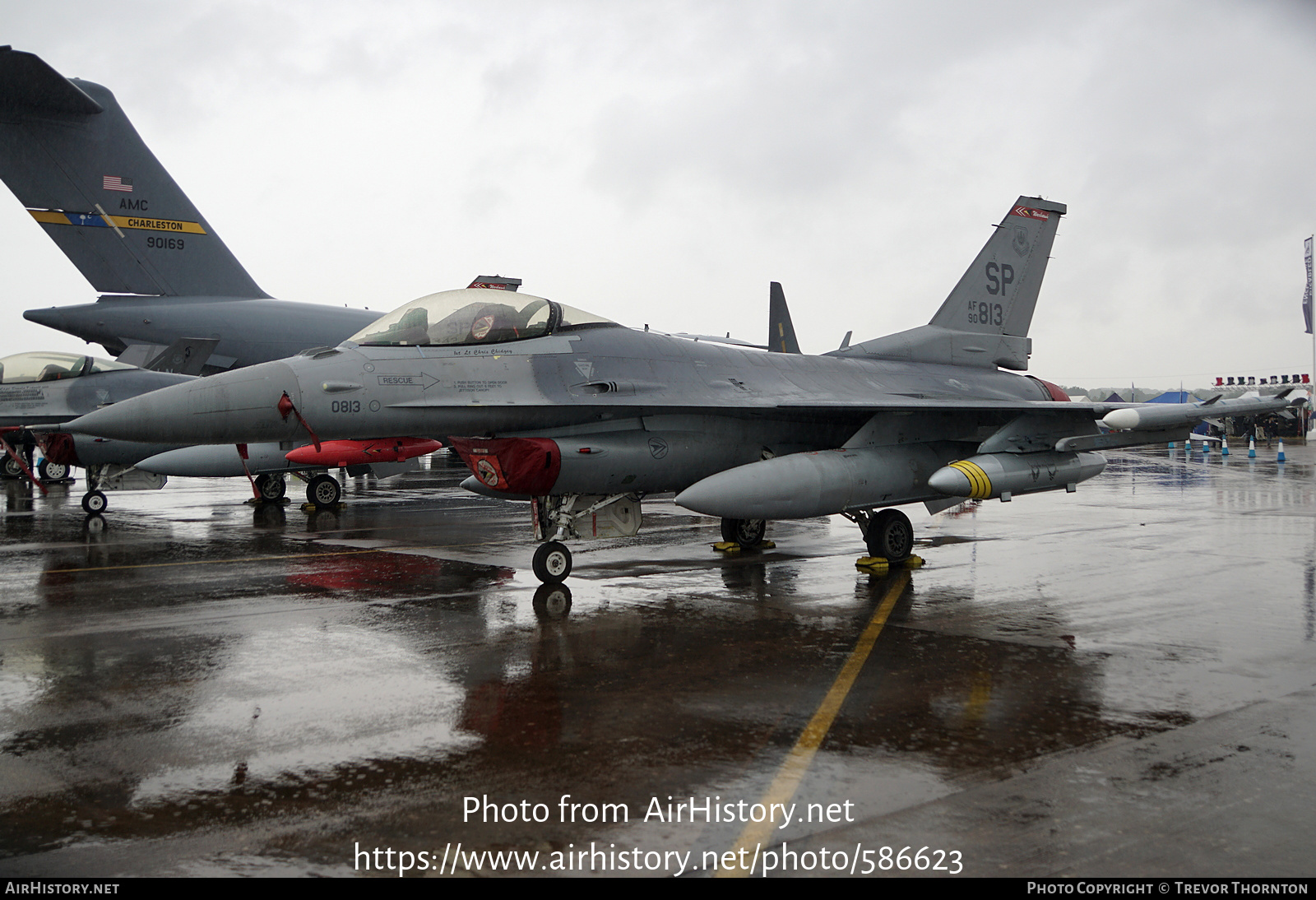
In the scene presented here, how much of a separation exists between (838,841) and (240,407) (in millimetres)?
6116

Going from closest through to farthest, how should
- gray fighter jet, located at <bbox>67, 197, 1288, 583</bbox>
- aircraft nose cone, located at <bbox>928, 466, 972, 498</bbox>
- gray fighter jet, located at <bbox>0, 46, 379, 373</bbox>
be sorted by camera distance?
gray fighter jet, located at <bbox>67, 197, 1288, 583</bbox>, aircraft nose cone, located at <bbox>928, 466, 972, 498</bbox>, gray fighter jet, located at <bbox>0, 46, 379, 373</bbox>

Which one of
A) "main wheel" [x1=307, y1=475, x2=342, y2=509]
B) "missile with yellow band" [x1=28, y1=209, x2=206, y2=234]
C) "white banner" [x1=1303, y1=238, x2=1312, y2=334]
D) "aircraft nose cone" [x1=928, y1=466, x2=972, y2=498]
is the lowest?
"main wheel" [x1=307, y1=475, x2=342, y2=509]

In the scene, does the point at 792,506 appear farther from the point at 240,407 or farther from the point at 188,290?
the point at 188,290

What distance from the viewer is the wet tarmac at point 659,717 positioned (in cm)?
335

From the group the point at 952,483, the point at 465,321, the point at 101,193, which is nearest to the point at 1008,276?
the point at 952,483

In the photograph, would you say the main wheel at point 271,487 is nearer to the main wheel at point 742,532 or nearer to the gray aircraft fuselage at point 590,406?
the main wheel at point 742,532

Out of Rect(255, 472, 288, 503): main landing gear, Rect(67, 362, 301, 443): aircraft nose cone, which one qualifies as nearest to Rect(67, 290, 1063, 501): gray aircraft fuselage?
Rect(67, 362, 301, 443): aircraft nose cone

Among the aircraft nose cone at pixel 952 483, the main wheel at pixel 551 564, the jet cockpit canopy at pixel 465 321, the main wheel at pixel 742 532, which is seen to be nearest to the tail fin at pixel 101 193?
the jet cockpit canopy at pixel 465 321

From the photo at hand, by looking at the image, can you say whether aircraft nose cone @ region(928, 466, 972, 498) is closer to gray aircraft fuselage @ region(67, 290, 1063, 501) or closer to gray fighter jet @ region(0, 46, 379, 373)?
gray aircraft fuselage @ region(67, 290, 1063, 501)

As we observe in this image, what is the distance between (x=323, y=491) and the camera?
16656mm

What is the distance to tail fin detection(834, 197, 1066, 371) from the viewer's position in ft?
42.1

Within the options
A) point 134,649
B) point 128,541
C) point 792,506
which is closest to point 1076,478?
point 792,506

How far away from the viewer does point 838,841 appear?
3.37 meters

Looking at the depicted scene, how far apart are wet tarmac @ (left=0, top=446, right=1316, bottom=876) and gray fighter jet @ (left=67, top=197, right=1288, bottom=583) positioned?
0.91 meters
